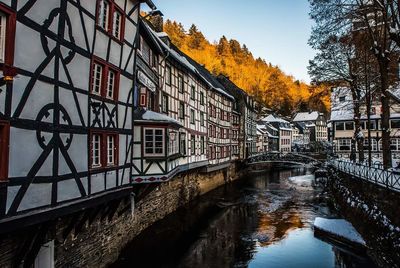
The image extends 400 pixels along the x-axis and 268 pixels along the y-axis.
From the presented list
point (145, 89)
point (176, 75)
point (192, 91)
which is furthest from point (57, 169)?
point (192, 91)

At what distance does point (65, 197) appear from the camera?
29.4 feet

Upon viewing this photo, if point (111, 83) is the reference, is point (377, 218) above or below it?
below

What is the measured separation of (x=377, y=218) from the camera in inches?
555

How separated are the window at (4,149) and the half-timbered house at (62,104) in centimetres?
2

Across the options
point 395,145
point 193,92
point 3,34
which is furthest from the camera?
point 395,145

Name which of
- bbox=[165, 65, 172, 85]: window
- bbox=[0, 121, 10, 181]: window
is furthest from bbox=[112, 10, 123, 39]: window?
bbox=[165, 65, 172, 85]: window

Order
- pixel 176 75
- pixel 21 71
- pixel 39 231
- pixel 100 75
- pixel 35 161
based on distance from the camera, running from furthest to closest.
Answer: pixel 176 75, pixel 100 75, pixel 39 231, pixel 35 161, pixel 21 71

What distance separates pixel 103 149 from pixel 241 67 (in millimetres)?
87849

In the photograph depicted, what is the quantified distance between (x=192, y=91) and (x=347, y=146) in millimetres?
26225

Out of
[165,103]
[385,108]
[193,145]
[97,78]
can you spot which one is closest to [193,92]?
[193,145]

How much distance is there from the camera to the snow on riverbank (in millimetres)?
15320

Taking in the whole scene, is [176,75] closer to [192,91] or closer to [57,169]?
[192,91]

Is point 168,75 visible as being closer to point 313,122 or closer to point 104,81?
point 104,81

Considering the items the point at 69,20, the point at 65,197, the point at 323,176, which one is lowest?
the point at 323,176
